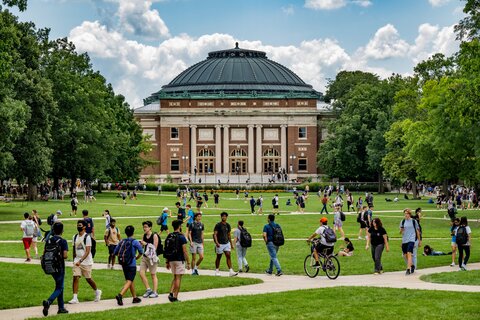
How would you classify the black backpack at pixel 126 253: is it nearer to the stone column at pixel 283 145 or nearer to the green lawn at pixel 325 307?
the green lawn at pixel 325 307

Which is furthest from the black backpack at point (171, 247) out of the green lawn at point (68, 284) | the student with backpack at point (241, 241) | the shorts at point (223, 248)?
the student with backpack at point (241, 241)

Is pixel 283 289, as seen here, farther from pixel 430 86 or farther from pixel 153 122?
pixel 153 122

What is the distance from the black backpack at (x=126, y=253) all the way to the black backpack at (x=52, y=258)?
1543mm

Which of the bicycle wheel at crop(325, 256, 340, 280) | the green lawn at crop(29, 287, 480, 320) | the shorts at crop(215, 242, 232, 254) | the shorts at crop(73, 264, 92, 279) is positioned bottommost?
the green lawn at crop(29, 287, 480, 320)

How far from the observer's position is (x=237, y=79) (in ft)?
490

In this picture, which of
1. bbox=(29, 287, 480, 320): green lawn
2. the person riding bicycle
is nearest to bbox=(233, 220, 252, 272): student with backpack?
the person riding bicycle

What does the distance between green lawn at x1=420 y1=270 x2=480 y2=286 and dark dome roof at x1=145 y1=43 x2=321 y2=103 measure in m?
115

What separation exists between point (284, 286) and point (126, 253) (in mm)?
5071

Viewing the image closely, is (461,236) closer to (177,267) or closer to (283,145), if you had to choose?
(177,267)

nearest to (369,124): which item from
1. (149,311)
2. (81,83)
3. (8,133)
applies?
(81,83)

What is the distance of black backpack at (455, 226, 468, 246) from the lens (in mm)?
27125

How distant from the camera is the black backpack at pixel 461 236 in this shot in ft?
89.0

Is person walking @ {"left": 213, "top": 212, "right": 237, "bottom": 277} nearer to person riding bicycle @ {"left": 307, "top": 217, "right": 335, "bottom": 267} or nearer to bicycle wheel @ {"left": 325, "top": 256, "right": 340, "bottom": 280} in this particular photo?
person riding bicycle @ {"left": 307, "top": 217, "right": 335, "bottom": 267}

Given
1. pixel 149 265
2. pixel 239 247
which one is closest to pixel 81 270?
pixel 149 265
